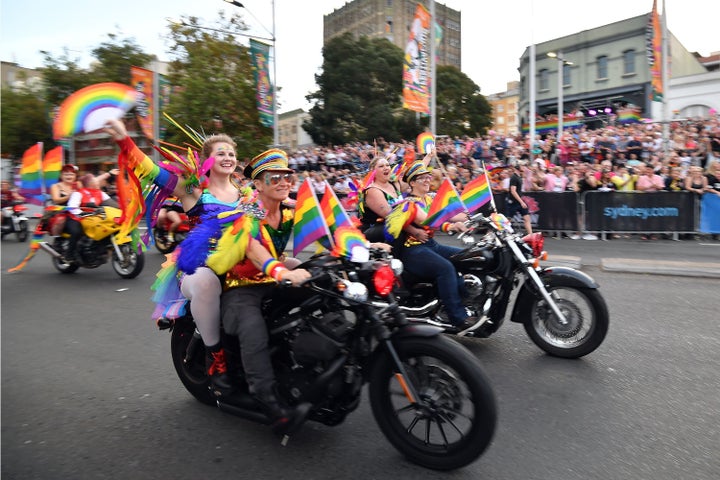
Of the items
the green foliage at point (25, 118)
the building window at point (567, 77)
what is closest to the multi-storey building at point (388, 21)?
the building window at point (567, 77)

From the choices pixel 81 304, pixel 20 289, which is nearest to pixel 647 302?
pixel 81 304

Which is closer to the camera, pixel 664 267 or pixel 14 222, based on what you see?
pixel 664 267

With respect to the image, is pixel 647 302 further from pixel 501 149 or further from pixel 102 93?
pixel 501 149

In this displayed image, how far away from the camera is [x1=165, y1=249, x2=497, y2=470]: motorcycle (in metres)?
2.84

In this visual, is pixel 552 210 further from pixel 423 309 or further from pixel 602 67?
pixel 602 67

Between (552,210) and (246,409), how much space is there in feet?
37.5

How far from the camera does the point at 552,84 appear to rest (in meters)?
46.6

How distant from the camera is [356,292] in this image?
2867 mm

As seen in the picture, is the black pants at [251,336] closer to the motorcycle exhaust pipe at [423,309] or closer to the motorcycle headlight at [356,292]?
the motorcycle headlight at [356,292]

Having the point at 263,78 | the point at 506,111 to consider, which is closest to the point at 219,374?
the point at 263,78

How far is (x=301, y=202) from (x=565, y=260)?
7585mm

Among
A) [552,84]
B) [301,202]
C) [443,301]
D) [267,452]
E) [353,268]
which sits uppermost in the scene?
A: [552,84]

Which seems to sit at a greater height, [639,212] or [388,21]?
[388,21]

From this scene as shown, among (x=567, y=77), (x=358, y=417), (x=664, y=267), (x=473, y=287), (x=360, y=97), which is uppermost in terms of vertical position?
(x=567, y=77)
